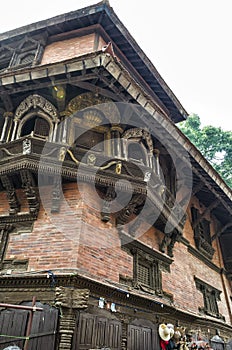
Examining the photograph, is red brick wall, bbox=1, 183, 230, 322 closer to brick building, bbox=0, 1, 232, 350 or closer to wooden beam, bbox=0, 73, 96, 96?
brick building, bbox=0, 1, 232, 350

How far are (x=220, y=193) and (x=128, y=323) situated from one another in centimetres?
669

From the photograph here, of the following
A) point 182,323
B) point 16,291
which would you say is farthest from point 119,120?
point 182,323

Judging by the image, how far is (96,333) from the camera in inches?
225

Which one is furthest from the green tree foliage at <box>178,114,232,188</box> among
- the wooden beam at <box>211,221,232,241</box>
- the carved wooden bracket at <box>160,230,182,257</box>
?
the carved wooden bracket at <box>160,230,182,257</box>

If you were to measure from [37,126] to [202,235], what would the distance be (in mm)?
8090

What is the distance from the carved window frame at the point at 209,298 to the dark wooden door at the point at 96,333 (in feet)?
16.2

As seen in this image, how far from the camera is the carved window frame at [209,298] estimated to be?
34.3 feet

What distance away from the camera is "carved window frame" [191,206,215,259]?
11570 millimetres

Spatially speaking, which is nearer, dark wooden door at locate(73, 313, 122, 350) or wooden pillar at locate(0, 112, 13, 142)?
dark wooden door at locate(73, 313, 122, 350)

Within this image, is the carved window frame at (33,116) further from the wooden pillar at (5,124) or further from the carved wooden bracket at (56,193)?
the carved wooden bracket at (56,193)

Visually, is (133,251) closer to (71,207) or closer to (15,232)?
(71,207)

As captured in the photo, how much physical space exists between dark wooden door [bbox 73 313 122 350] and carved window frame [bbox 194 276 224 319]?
16.2 ft

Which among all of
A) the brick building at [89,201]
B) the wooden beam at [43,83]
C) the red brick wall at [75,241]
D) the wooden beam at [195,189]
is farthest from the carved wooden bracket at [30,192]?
the wooden beam at [195,189]

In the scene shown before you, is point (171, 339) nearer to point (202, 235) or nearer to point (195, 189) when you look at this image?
point (195, 189)
